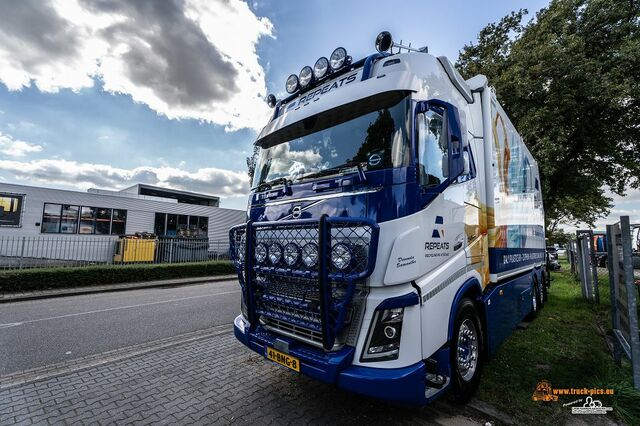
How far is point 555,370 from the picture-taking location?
13.6 ft

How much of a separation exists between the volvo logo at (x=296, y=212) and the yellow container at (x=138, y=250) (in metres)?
15.9

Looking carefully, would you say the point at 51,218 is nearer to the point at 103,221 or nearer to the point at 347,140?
the point at 103,221

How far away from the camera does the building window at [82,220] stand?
1672cm

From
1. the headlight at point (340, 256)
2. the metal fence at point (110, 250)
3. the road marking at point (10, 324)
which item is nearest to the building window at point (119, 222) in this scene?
the metal fence at point (110, 250)

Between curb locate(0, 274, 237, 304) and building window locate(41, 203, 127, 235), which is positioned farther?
building window locate(41, 203, 127, 235)

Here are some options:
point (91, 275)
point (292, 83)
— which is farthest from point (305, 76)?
point (91, 275)

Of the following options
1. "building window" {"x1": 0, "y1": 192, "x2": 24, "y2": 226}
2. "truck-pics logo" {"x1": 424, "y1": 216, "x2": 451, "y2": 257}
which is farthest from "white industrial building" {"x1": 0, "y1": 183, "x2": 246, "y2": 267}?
"truck-pics logo" {"x1": 424, "y1": 216, "x2": 451, "y2": 257}

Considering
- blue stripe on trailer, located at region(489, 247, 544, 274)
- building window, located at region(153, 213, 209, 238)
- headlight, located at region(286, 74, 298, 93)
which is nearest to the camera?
headlight, located at region(286, 74, 298, 93)

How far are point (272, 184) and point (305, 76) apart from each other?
1459 millimetres

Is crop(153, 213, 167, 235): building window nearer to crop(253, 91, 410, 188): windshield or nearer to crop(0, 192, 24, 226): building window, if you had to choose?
crop(0, 192, 24, 226): building window

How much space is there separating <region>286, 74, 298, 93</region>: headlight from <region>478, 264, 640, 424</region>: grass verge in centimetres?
424

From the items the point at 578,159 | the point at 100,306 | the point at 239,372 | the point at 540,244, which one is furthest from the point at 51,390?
the point at 578,159

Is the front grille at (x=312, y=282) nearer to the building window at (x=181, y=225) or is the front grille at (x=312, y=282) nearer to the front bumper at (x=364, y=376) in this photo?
the front bumper at (x=364, y=376)

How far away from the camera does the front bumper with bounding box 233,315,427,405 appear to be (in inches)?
94.2
